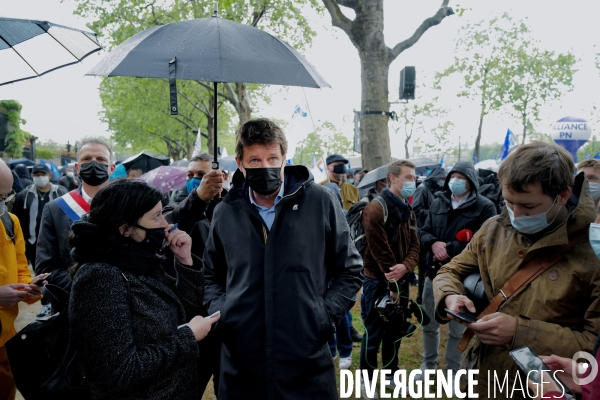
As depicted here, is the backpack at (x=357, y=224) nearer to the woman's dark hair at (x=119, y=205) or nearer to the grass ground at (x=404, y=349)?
the grass ground at (x=404, y=349)

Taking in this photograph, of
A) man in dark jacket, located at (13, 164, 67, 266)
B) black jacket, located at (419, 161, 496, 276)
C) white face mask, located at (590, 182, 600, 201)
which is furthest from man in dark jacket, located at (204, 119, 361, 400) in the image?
man in dark jacket, located at (13, 164, 67, 266)

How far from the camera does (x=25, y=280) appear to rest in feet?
10.9

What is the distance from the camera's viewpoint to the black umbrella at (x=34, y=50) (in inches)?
130

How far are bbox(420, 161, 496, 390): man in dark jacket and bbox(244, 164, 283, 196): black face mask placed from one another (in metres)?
2.89

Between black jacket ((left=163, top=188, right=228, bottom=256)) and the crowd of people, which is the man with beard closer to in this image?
the crowd of people

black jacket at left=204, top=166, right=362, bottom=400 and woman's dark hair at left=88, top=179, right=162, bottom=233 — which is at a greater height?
woman's dark hair at left=88, top=179, right=162, bottom=233

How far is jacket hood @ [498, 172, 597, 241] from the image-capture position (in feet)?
7.30

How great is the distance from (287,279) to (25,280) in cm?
201

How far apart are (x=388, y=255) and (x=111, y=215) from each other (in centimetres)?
289

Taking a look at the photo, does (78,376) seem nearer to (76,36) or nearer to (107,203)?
(107,203)

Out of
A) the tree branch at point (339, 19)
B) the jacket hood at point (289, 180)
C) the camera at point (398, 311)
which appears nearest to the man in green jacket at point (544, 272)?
the jacket hood at point (289, 180)

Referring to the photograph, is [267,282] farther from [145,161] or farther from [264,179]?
[145,161]

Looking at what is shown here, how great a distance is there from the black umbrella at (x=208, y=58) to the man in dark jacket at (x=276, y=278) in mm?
449

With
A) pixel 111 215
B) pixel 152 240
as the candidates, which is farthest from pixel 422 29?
pixel 111 215
